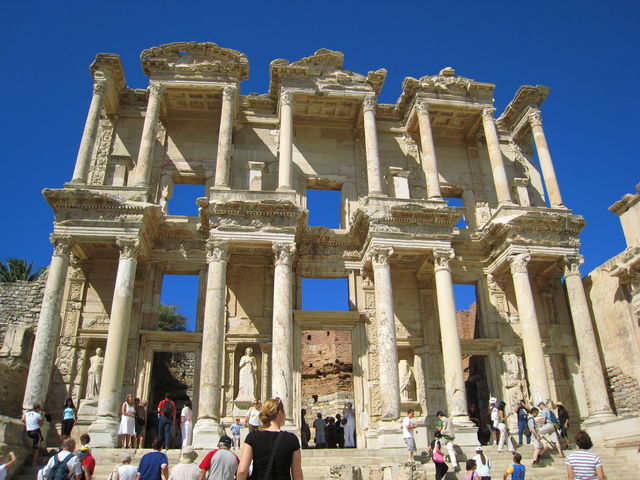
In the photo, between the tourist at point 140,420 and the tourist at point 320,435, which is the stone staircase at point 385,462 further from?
the tourist at point 320,435

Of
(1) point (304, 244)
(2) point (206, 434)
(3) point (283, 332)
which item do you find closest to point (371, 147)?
(1) point (304, 244)

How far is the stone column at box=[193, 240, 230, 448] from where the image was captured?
14641mm

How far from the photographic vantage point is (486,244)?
19.7 metres

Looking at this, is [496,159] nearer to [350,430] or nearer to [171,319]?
[350,430]

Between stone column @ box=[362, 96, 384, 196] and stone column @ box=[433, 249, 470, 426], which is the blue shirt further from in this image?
stone column @ box=[362, 96, 384, 196]

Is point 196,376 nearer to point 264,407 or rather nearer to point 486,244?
point 486,244

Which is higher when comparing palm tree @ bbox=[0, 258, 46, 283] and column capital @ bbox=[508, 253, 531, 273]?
palm tree @ bbox=[0, 258, 46, 283]

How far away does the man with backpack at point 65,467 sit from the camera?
8.00m

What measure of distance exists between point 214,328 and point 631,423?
1170 centimetres

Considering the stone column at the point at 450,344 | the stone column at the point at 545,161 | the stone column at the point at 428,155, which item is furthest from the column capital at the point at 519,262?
the stone column at the point at 428,155

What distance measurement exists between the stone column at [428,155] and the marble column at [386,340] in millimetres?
3033

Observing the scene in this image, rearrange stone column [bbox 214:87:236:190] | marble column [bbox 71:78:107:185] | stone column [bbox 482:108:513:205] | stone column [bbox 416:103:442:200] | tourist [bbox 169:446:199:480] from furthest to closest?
stone column [bbox 482:108:513:205] < stone column [bbox 416:103:442:200] < stone column [bbox 214:87:236:190] < marble column [bbox 71:78:107:185] < tourist [bbox 169:446:199:480]

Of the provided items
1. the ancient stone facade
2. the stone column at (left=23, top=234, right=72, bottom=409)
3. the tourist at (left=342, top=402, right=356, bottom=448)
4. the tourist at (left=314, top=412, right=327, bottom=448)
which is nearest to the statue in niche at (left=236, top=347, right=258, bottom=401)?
the ancient stone facade

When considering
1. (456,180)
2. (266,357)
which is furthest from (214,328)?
(456,180)
